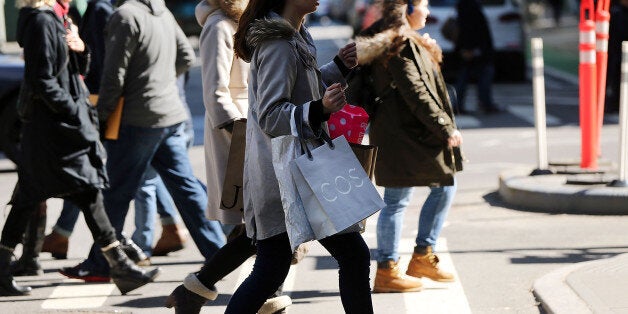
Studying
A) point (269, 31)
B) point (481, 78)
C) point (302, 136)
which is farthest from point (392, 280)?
point (481, 78)

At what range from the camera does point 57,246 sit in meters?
8.30

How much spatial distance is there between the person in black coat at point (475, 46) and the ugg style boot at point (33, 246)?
33.3ft

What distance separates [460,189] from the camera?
11.1 m

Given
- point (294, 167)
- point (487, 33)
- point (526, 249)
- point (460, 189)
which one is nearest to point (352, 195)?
point (294, 167)

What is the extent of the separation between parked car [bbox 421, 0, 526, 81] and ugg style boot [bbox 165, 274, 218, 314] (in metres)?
15.2

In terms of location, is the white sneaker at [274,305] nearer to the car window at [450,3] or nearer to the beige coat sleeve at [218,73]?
the beige coat sleeve at [218,73]

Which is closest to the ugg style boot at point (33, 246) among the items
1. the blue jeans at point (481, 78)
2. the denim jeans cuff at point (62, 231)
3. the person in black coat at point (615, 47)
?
the denim jeans cuff at point (62, 231)

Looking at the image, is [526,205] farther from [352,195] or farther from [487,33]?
[487,33]

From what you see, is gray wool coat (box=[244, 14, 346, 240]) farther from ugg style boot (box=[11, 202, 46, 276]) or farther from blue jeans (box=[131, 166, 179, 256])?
blue jeans (box=[131, 166, 179, 256])

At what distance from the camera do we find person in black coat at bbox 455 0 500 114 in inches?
669

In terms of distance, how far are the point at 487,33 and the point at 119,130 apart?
34.3ft

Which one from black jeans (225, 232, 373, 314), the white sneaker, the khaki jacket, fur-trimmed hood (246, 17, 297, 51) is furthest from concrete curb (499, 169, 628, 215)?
fur-trimmed hood (246, 17, 297, 51)

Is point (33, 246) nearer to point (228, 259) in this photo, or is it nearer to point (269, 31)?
point (228, 259)

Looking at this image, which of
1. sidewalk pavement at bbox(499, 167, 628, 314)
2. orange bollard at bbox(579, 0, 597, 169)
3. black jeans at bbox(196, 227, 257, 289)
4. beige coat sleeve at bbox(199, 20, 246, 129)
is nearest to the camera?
black jeans at bbox(196, 227, 257, 289)
